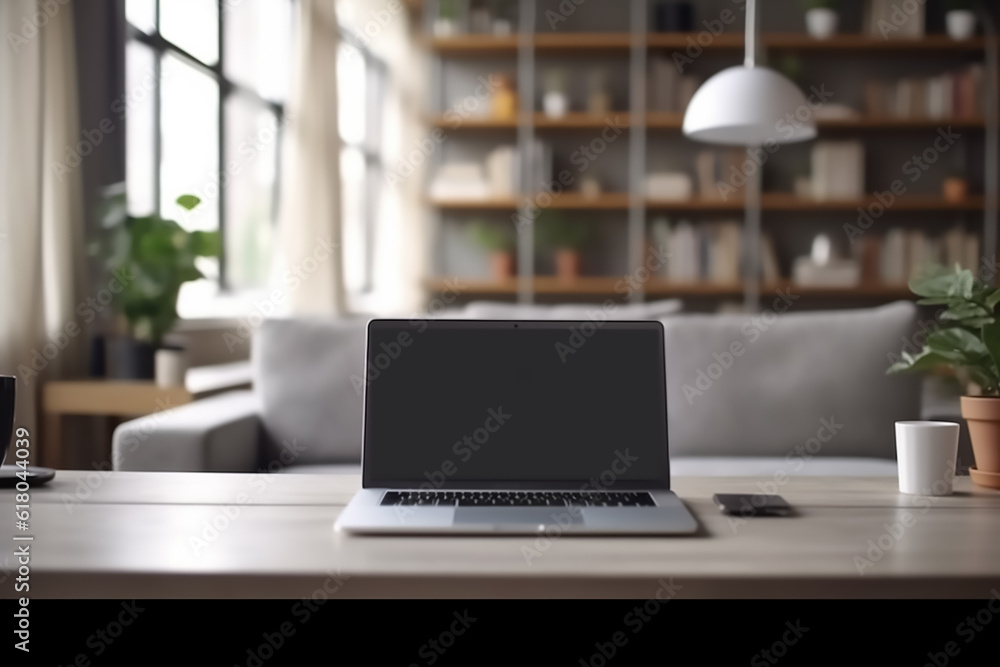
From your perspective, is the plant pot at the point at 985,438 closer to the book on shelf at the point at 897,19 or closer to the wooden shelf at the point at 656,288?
the wooden shelf at the point at 656,288

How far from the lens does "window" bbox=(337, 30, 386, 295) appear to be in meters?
5.18

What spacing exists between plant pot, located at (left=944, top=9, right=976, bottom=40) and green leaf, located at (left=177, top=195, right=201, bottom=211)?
3.92 m

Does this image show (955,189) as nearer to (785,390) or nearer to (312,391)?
(785,390)

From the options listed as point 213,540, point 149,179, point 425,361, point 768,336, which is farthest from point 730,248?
point 213,540

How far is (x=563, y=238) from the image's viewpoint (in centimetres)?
496

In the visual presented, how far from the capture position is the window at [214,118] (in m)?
3.48

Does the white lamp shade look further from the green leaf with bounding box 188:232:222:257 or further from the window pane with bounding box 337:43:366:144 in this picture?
the window pane with bounding box 337:43:366:144

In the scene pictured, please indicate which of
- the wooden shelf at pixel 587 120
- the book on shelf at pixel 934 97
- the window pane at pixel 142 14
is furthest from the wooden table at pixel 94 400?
the book on shelf at pixel 934 97

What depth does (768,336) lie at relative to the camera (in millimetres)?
2404

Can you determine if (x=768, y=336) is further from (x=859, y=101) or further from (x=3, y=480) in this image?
(x=859, y=101)

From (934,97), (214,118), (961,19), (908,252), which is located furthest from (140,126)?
(961,19)

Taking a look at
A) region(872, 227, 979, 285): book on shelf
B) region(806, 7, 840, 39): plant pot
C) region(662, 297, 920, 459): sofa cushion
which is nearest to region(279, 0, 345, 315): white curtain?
region(662, 297, 920, 459): sofa cushion

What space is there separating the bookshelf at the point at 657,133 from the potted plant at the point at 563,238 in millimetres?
79

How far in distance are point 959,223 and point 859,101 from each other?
32.7 inches
